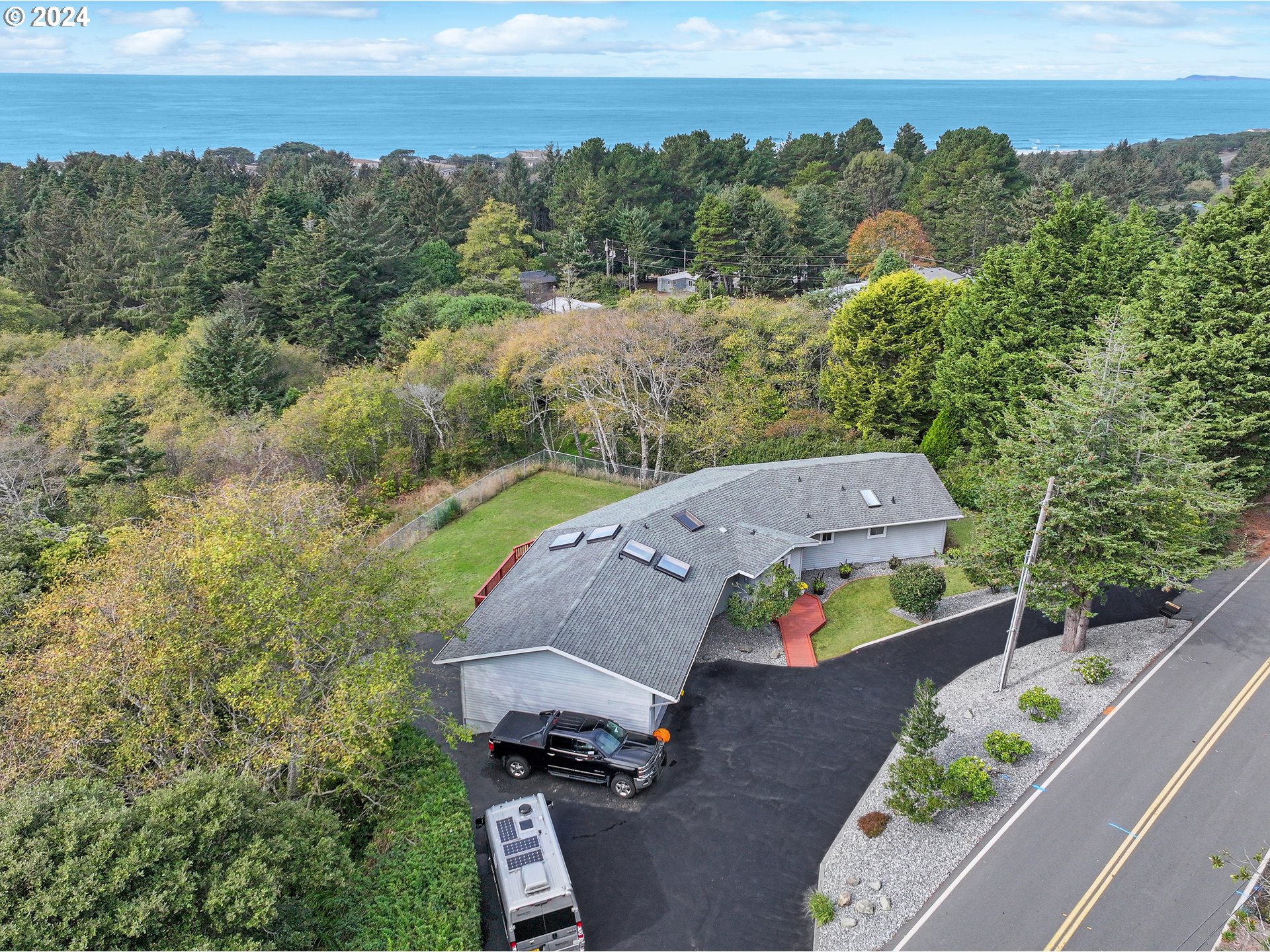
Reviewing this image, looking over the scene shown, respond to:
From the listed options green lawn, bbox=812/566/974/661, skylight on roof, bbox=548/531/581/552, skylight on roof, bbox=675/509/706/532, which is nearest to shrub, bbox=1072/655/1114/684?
green lawn, bbox=812/566/974/661

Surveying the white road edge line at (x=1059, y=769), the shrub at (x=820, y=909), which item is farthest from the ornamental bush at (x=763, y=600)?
the shrub at (x=820, y=909)

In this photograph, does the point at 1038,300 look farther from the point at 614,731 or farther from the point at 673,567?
the point at 614,731

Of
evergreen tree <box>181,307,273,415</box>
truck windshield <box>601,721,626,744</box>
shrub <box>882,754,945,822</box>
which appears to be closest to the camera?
shrub <box>882,754,945,822</box>

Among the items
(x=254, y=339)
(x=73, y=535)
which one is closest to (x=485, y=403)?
(x=254, y=339)

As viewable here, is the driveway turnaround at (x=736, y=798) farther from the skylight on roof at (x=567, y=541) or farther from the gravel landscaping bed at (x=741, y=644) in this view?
the skylight on roof at (x=567, y=541)

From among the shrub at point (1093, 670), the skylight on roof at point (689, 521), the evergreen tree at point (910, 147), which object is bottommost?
the shrub at point (1093, 670)

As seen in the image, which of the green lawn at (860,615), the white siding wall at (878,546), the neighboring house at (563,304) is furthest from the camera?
the neighboring house at (563,304)

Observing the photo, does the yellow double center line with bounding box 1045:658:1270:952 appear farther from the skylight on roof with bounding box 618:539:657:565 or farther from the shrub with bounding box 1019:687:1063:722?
the skylight on roof with bounding box 618:539:657:565

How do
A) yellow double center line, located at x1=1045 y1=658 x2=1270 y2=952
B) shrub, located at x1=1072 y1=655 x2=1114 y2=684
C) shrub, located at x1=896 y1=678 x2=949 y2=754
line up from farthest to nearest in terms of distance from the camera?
1. shrub, located at x1=1072 y1=655 x2=1114 y2=684
2. shrub, located at x1=896 y1=678 x2=949 y2=754
3. yellow double center line, located at x1=1045 y1=658 x2=1270 y2=952
